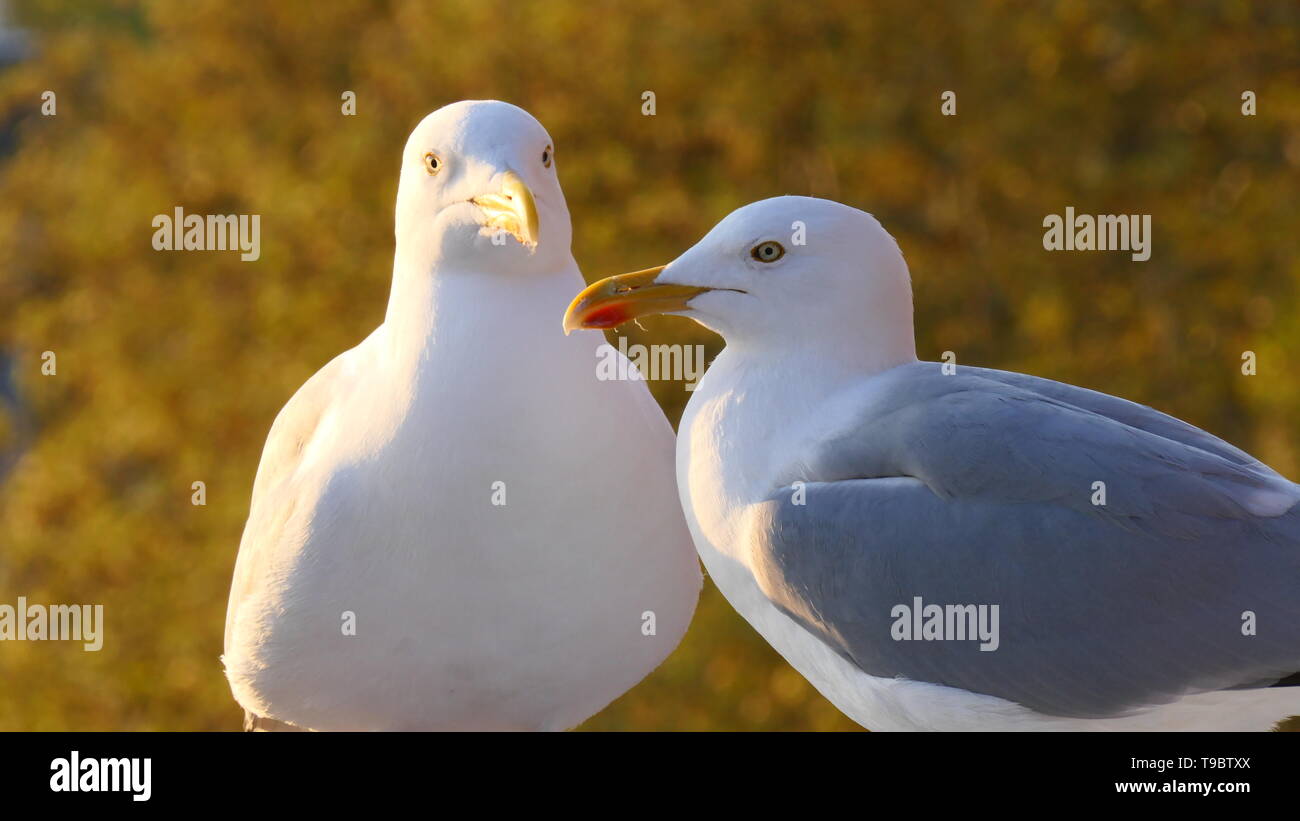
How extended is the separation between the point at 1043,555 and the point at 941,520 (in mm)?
180

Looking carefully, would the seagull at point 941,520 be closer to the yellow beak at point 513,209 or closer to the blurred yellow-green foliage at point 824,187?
the yellow beak at point 513,209

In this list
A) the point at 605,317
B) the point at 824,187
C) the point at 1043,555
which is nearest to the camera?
the point at 1043,555

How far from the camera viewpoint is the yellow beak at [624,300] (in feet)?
8.96

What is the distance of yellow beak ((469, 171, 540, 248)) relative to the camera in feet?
8.75

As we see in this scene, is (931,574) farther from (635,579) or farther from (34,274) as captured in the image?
(34,274)

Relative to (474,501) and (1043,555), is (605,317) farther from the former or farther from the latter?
(1043,555)

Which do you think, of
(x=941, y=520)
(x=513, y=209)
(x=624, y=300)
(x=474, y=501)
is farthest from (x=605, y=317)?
(x=941, y=520)

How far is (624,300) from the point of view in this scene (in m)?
2.77

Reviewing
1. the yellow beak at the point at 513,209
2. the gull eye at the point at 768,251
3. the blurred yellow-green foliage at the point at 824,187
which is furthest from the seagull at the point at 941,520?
the blurred yellow-green foliage at the point at 824,187

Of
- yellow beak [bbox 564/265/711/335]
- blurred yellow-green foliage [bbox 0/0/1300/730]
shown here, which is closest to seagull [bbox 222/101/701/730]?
yellow beak [bbox 564/265/711/335]

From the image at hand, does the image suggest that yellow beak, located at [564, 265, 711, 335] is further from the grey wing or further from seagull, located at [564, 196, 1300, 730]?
the grey wing

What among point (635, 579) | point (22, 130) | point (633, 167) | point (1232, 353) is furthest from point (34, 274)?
point (635, 579)

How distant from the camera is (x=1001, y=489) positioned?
2.69 m

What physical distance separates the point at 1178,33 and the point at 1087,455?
25.5ft
